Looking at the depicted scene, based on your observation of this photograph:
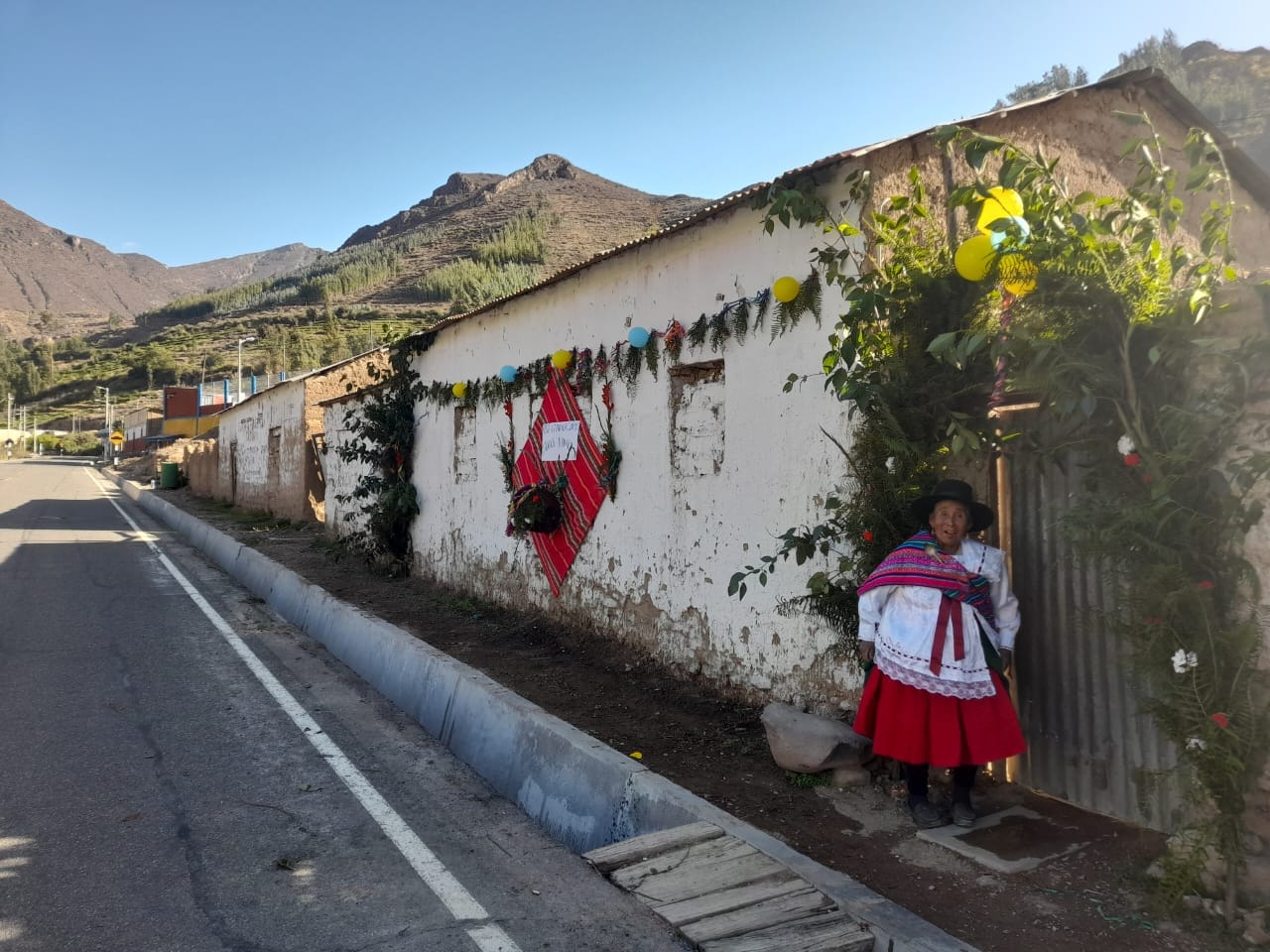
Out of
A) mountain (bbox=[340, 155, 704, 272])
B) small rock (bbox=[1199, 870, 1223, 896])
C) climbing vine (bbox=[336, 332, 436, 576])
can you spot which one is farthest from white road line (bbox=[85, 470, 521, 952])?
mountain (bbox=[340, 155, 704, 272])

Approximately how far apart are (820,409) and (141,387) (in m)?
110

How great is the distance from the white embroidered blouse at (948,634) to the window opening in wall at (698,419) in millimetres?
2300

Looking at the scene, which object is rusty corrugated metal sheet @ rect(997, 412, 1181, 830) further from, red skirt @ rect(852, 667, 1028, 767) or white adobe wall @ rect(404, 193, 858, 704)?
white adobe wall @ rect(404, 193, 858, 704)

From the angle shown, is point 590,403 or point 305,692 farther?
point 590,403

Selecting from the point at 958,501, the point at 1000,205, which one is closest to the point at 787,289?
the point at 1000,205

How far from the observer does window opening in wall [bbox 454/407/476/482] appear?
10.0 m

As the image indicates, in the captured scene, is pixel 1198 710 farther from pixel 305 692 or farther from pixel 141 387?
pixel 141 387

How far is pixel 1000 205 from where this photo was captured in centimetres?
352

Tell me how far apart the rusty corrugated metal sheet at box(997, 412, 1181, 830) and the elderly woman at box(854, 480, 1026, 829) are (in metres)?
0.27

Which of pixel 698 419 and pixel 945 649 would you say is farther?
pixel 698 419

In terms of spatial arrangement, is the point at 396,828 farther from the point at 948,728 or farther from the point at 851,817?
the point at 948,728

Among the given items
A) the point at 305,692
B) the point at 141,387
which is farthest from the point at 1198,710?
the point at 141,387

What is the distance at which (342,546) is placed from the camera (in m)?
13.1

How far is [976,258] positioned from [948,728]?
2155 millimetres
